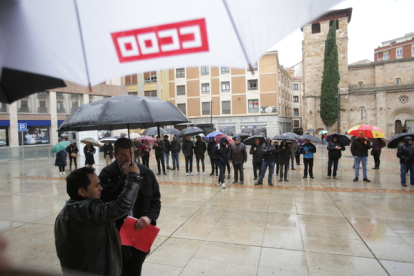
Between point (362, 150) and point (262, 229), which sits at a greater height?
point (362, 150)

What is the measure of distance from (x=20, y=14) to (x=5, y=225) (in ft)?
17.4

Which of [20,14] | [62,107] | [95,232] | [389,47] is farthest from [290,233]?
[389,47]

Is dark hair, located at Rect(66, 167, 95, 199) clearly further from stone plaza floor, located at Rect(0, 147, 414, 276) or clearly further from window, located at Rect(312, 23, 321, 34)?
window, located at Rect(312, 23, 321, 34)

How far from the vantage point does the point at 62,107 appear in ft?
84.6

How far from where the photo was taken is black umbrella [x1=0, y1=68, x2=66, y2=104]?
6.70 ft

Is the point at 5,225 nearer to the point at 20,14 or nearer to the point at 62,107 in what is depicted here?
the point at 20,14

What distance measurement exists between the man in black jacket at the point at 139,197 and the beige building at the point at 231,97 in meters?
35.5

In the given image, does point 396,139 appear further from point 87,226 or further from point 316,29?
point 316,29

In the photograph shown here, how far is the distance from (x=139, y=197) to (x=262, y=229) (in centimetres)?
321

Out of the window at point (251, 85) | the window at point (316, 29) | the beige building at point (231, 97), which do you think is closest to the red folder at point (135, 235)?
the beige building at point (231, 97)

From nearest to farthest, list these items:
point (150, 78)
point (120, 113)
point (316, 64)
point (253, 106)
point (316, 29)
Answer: point (120, 113), point (316, 29), point (316, 64), point (253, 106), point (150, 78)

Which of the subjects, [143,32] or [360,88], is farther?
[360,88]

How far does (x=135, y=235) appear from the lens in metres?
2.45

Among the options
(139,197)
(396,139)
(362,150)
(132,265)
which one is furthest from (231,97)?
(132,265)
